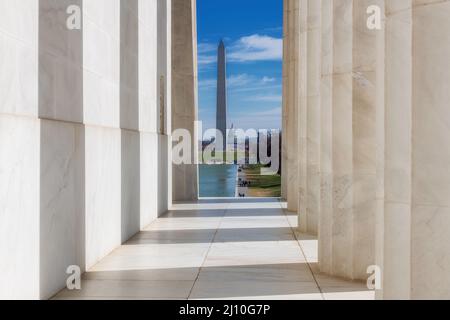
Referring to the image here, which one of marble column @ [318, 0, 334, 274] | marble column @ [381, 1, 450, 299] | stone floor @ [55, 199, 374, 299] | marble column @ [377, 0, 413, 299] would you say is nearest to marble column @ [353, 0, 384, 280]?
marble column @ [318, 0, 334, 274]

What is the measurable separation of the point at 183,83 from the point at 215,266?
17.3 metres

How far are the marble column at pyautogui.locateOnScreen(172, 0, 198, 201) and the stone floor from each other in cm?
800

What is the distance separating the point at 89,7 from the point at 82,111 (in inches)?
102

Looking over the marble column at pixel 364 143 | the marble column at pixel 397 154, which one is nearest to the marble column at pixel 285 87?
the marble column at pixel 364 143

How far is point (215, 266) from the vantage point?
44.6ft

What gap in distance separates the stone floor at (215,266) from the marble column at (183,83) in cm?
800

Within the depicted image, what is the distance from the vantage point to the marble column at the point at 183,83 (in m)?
29.3

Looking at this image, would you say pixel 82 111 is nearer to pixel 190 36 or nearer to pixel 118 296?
pixel 118 296

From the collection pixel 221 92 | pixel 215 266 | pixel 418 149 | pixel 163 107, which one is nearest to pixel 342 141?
pixel 215 266

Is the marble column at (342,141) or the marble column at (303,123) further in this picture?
the marble column at (303,123)

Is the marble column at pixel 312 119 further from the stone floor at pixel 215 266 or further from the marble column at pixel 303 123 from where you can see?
the stone floor at pixel 215 266

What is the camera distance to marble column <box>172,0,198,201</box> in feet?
96.3

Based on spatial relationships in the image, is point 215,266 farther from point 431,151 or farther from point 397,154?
point 431,151

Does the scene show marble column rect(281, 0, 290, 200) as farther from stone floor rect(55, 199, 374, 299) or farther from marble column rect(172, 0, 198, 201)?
stone floor rect(55, 199, 374, 299)
